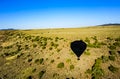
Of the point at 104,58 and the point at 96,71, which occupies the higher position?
the point at 104,58

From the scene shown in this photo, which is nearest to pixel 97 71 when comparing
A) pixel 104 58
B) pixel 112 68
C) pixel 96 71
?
pixel 96 71

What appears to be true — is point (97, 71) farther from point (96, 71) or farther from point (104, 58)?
point (104, 58)

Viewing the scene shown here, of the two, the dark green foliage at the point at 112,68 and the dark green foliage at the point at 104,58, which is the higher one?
the dark green foliage at the point at 104,58

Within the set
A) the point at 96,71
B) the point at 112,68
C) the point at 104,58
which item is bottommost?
the point at 96,71

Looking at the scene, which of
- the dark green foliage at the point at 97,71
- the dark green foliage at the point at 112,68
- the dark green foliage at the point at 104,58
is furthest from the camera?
the dark green foliage at the point at 104,58

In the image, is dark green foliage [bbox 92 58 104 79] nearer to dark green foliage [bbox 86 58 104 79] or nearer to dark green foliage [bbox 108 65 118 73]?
dark green foliage [bbox 86 58 104 79]

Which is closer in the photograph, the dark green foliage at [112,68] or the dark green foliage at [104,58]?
the dark green foliage at [112,68]

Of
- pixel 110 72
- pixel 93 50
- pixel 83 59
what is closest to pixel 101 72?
pixel 110 72

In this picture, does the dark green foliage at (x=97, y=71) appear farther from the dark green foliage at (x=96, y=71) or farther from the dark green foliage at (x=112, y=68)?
the dark green foliage at (x=112, y=68)

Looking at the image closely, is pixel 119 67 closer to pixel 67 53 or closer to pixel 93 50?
pixel 93 50

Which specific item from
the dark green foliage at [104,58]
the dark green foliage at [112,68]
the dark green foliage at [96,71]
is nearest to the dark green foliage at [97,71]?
the dark green foliage at [96,71]

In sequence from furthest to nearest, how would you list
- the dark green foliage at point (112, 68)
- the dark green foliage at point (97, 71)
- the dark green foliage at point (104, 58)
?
the dark green foliage at point (104, 58)
the dark green foliage at point (112, 68)
the dark green foliage at point (97, 71)

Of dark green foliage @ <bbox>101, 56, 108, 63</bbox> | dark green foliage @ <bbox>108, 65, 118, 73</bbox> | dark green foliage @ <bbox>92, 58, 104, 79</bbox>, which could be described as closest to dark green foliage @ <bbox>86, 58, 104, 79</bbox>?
dark green foliage @ <bbox>92, 58, 104, 79</bbox>
